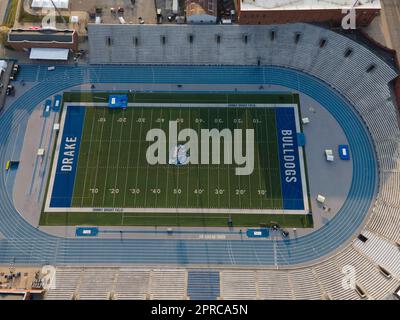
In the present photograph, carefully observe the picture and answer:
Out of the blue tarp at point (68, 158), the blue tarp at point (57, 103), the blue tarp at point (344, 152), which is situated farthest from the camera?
the blue tarp at point (57, 103)

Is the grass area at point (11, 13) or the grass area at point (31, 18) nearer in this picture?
the grass area at point (31, 18)

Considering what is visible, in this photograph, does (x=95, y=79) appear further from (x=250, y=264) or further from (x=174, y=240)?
(x=250, y=264)

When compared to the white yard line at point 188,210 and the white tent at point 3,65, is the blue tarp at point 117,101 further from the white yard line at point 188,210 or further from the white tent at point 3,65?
the white tent at point 3,65

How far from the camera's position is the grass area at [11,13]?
41.2 meters

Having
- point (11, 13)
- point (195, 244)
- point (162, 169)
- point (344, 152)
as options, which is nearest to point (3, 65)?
point (11, 13)

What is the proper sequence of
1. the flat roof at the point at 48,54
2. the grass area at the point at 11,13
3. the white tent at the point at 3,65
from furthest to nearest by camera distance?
1. the grass area at the point at 11,13
2. the flat roof at the point at 48,54
3. the white tent at the point at 3,65

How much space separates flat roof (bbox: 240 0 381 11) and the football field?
1047cm

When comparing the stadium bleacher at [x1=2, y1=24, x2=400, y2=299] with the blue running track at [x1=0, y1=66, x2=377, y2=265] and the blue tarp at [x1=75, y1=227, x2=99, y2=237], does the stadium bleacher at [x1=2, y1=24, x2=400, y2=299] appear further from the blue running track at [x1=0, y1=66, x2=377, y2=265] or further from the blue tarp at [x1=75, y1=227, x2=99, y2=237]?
the blue tarp at [x1=75, y1=227, x2=99, y2=237]

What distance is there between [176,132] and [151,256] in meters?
13.8

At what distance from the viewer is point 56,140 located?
37094mm

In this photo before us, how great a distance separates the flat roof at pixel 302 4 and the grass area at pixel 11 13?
2858cm

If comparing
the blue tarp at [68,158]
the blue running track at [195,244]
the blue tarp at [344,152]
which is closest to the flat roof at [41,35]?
the blue tarp at [68,158]

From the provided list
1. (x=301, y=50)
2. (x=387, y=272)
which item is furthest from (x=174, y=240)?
(x=301, y=50)
